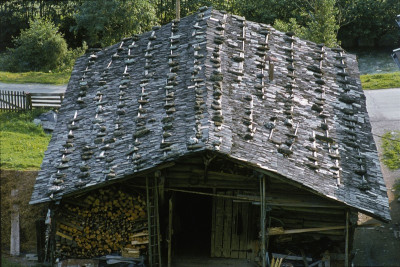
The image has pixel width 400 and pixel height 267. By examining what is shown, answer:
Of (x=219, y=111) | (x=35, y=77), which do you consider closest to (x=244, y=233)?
(x=219, y=111)

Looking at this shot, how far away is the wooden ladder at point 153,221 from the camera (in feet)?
61.1

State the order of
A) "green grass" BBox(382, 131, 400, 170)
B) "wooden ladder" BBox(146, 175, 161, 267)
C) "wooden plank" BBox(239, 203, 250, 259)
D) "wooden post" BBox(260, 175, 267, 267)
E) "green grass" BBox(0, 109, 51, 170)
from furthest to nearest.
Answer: "green grass" BBox(382, 131, 400, 170) → "green grass" BBox(0, 109, 51, 170) → "wooden plank" BBox(239, 203, 250, 259) → "wooden ladder" BBox(146, 175, 161, 267) → "wooden post" BBox(260, 175, 267, 267)

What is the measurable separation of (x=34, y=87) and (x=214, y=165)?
1833cm

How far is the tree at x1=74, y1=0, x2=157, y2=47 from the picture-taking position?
3703 cm

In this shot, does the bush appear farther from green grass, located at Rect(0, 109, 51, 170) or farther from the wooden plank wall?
the wooden plank wall

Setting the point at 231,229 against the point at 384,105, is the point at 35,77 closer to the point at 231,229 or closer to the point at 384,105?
the point at 384,105

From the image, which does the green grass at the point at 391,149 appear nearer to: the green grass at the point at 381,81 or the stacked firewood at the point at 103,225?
the green grass at the point at 381,81

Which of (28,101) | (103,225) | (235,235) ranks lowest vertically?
(235,235)

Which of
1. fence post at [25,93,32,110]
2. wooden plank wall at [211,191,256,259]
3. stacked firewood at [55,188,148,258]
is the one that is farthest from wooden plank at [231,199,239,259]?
fence post at [25,93,32,110]

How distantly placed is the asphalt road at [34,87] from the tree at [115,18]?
14.0 ft

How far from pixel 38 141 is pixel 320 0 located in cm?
1521

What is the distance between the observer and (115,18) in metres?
37.3

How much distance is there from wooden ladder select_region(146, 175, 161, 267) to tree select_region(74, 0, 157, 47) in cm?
1976

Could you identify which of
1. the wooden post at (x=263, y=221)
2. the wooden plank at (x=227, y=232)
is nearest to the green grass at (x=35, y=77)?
the wooden plank at (x=227, y=232)
